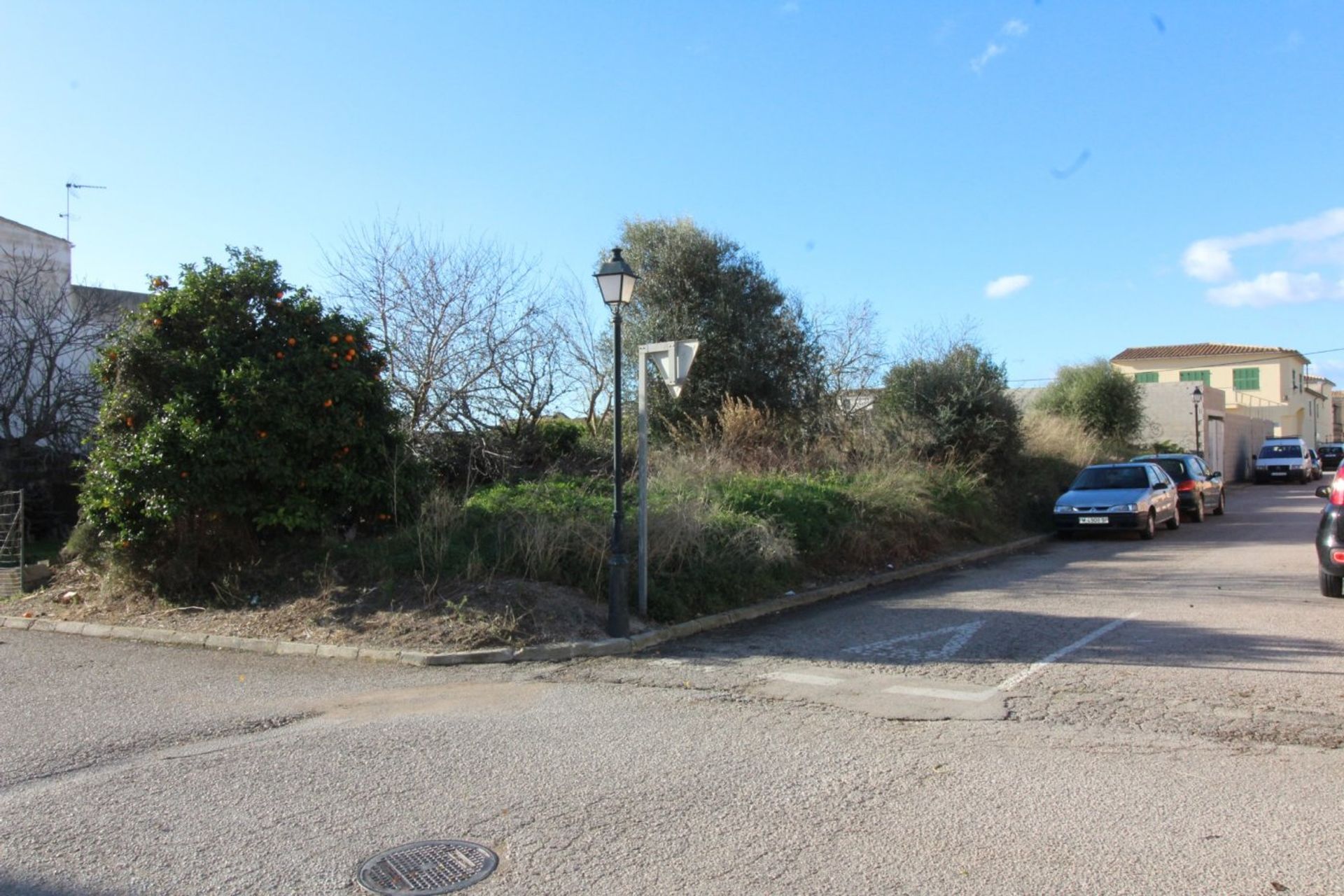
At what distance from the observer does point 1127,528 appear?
742 inches

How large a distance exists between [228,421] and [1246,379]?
74.5 metres

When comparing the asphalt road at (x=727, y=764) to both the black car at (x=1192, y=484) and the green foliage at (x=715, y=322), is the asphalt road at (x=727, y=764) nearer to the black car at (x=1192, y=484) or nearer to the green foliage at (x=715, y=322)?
the green foliage at (x=715, y=322)

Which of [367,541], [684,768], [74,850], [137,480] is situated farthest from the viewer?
[367,541]

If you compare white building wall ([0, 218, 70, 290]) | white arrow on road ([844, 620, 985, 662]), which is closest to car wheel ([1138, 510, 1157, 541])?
white arrow on road ([844, 620, 985, 662])

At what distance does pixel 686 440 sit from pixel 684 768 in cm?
1428

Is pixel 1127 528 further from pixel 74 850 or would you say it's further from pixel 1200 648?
pixel 74 850

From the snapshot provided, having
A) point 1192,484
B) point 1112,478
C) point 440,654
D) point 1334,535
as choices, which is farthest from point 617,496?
point 1192,484

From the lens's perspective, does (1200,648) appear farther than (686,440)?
No

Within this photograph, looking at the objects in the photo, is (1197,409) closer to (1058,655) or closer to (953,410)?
(953,410)

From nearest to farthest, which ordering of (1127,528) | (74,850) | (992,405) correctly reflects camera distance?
(74,850)
(1127,528)
(992,405)

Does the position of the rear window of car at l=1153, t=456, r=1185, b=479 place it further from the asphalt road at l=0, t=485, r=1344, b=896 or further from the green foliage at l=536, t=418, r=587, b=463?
the asphalt road at l=0, t=485, r=1344, b=896

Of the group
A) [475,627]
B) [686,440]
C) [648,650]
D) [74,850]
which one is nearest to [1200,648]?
[648,650]

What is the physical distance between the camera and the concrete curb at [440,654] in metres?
8.80

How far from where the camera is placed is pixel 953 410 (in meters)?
21.5
